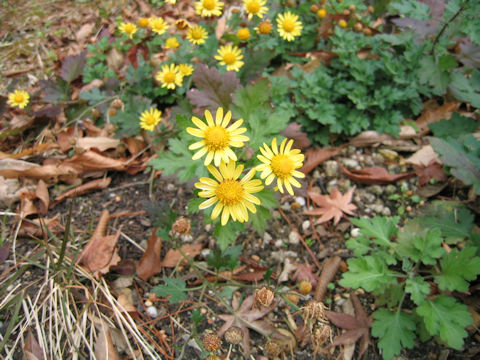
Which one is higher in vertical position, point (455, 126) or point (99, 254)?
point (455, 126)

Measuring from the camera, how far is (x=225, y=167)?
5.45 ft

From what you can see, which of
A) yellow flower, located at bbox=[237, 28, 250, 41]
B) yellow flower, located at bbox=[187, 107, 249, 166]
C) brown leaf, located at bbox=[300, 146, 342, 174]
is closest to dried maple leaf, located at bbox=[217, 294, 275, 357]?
yellow flower, located at bbox=[187, 107, 249, 166]

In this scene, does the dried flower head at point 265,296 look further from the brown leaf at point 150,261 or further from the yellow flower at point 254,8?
the yellow flower at point 254,8

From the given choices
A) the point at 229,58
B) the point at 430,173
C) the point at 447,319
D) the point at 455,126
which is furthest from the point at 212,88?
the point at 447,319

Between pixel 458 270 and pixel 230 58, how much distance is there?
7.35 ft

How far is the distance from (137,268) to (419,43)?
2977 mm

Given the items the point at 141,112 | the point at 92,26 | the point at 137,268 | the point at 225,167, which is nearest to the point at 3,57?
the point at 92,26

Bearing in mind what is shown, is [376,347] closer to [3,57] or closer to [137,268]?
[137,268]

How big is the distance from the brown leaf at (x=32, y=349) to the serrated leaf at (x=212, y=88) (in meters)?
1.72

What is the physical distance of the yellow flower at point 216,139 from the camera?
166cm

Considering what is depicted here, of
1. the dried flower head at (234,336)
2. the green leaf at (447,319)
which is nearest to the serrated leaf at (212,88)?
the dried flower head at (234,336)

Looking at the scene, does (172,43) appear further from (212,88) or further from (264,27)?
(212,88)

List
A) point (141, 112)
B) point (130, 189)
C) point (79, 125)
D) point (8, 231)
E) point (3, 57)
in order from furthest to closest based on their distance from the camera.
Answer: point (3, 57) < point (79, 125) < point (141, 112) < point (130, 189) < point (8, 231)

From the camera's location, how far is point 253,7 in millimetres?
2836
